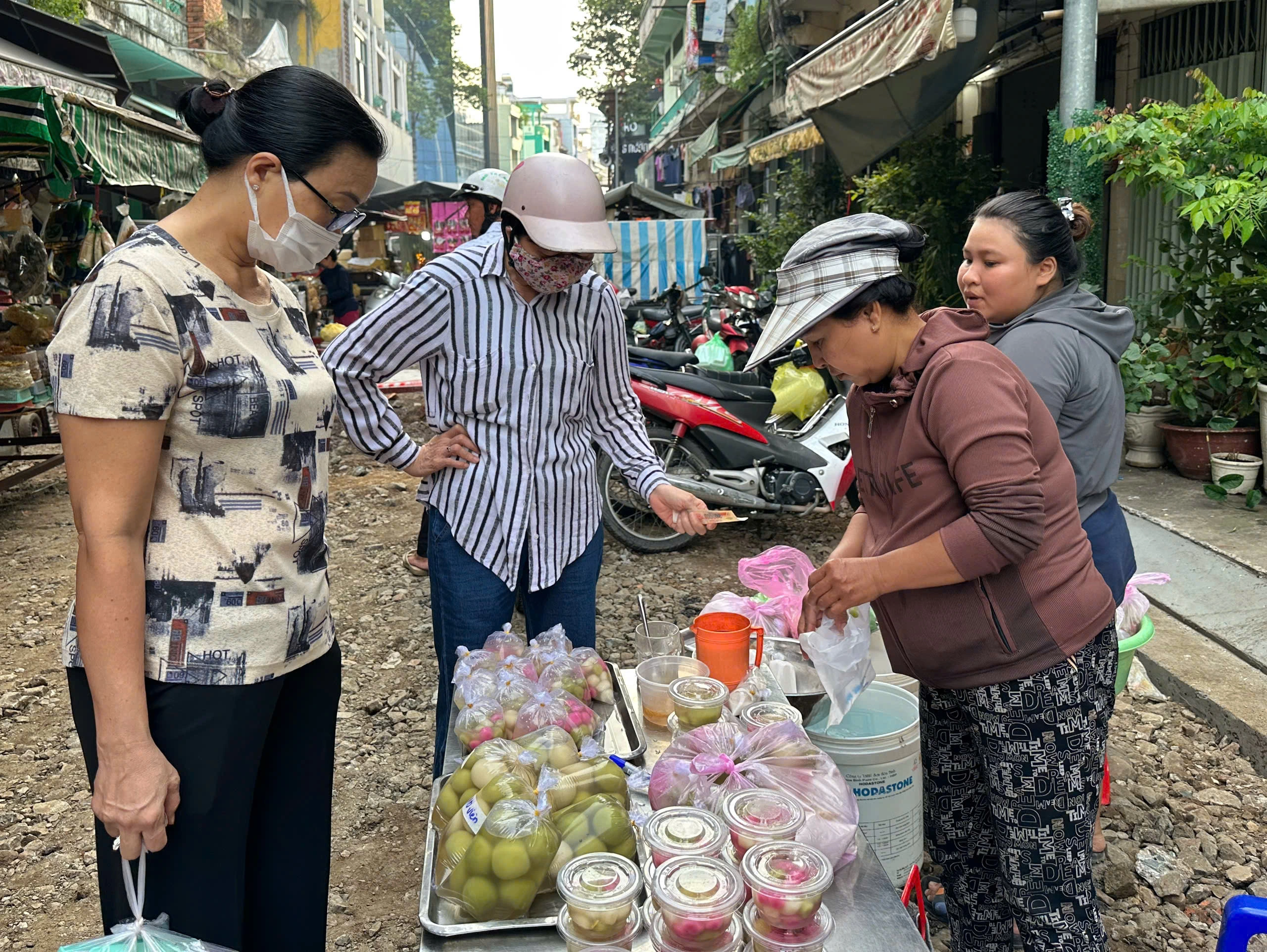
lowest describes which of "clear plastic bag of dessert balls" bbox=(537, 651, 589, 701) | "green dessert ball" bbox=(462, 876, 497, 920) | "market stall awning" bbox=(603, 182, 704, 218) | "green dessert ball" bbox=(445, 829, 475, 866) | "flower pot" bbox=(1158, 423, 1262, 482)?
"green dessert ball" bbox=(462, 876, 497, 920)

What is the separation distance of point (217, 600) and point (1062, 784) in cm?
146

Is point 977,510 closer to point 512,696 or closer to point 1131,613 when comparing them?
point 512,696

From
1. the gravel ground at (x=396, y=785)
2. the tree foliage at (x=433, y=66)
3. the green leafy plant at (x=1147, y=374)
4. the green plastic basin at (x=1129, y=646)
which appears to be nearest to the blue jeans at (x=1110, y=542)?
the green plastic basin at (x=1129, y=646)

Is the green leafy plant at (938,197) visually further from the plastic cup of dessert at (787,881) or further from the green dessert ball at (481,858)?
the green dessert ball at (481,858)

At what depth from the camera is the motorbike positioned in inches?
204

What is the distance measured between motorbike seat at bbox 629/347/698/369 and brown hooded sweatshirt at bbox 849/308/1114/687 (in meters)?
4.07

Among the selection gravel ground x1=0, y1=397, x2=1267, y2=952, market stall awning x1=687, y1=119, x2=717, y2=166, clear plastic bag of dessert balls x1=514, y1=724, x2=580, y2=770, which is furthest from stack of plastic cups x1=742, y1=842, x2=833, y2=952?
market stall awning x1=687, y1=119, x2=717, y2=166

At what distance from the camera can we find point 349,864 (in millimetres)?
2816

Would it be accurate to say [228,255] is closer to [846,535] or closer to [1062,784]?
[846,535]

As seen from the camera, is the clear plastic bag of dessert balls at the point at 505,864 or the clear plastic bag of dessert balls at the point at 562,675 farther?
the clear plastic bag of dessert balls at the point at 562,675

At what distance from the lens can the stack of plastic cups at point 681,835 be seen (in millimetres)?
1374

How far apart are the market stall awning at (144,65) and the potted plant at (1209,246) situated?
1146cm

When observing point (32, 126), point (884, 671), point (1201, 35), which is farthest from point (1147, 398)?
point (32, 126)

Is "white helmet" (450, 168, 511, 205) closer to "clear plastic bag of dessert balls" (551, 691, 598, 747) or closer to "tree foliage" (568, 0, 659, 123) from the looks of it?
"clear plastic bag of dessert balls" (551, 691, 598, 747)
